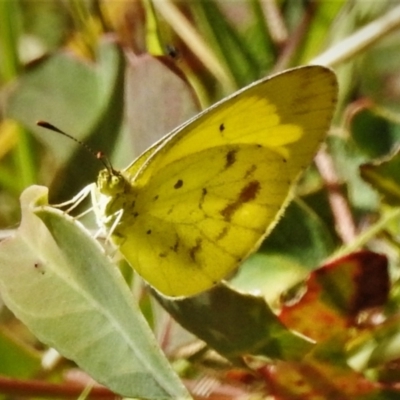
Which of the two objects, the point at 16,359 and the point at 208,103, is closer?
the point at 16,359

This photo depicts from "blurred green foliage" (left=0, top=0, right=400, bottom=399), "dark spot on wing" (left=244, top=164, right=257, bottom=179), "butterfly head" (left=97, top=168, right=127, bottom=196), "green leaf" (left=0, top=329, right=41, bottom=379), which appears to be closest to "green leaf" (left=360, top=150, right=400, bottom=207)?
"blurred green foliage" (left=0, top=0, right=400, bottom=399)

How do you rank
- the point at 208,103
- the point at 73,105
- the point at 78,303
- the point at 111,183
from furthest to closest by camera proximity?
the point at 208,103
the point at 73,105
the point at 111,183
the point at 78,303

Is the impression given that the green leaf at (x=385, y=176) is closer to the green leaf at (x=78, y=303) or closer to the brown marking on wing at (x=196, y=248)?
the brown marking on wing at (x=196, y=248)

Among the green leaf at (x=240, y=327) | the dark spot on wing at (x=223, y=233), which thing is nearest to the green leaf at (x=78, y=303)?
the green leaf at (x=240, y=327)

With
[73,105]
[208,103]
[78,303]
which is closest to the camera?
[78,303]

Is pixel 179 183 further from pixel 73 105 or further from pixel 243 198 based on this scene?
pixel 73 105

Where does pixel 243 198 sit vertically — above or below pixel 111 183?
below

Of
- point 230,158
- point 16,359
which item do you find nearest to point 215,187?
point 230,158
